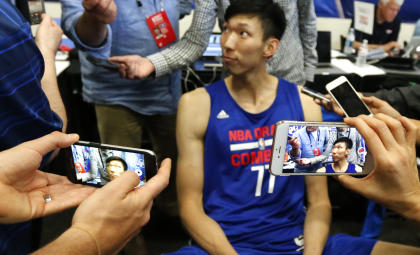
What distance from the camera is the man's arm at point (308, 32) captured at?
1.96m

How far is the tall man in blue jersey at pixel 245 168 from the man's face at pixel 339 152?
40cm

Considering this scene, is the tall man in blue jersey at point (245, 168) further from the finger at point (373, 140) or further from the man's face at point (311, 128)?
the finger at point (373, 140)

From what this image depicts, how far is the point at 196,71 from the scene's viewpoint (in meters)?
2.79

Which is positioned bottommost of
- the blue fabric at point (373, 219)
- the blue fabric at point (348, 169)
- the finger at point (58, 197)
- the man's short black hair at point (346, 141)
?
the blue fabric at point (373, 219)

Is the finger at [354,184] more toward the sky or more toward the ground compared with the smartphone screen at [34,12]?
more toward the ground

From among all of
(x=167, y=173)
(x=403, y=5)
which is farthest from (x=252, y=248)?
(x=403, y=5)

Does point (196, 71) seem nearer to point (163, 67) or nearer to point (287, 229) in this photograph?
point (163, 67)

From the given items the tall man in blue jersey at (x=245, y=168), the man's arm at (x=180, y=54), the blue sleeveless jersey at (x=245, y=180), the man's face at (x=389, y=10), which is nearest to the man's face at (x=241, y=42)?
the tall man in blue jersey at (x=245, y=168)

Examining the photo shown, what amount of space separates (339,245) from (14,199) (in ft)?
3.70

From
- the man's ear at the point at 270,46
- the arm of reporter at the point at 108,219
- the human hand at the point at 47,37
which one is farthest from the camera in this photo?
the man's ear at the point at 270,46

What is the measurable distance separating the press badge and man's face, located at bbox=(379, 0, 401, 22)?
2.74 m

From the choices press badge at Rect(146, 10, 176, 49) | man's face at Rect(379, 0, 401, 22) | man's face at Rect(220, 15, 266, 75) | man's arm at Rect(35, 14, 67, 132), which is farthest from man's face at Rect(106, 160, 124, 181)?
man's face at Rect(379, 0, 401, 22)

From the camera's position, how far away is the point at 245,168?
56.0 inches

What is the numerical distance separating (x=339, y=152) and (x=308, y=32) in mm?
1201
